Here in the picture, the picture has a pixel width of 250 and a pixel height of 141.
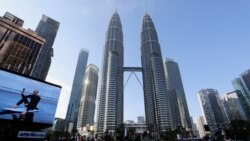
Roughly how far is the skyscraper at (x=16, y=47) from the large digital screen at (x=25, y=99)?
70.0 metres

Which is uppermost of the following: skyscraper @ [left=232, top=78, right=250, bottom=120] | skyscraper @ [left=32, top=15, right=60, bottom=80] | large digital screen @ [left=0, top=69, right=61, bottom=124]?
skyscraper @ [left=32, top=15, right=60, bottom=80]

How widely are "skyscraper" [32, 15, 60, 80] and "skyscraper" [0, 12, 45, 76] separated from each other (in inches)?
2022

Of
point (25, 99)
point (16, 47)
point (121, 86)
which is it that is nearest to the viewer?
point (25, 99)

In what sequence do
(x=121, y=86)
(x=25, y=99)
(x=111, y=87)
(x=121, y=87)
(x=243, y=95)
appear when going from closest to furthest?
(x=25, y=99) → (x=111, y=87) → (x=121, y=87) → (x=121, y=86) → (x=243, y=95)

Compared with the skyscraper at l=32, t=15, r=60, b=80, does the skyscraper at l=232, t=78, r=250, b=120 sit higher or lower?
lower

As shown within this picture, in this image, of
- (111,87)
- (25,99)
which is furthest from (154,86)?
(25,99)

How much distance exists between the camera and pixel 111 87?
6531 inches

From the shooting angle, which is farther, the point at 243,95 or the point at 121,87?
the point at 243,95

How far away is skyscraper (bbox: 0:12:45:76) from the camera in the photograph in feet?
293

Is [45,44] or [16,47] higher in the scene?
[45,44]

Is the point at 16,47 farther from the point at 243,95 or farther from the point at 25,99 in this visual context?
the point at 243,95

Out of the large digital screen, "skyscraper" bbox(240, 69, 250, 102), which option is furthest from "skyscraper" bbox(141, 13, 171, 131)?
the large digital screen

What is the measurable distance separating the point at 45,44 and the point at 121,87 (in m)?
88.5

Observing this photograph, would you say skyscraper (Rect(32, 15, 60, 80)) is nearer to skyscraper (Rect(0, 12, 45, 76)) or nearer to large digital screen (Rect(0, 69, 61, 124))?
skyscraper (Rect(0, 12, 45, 76))
